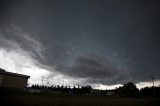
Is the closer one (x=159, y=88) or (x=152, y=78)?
(x=152, y=78)

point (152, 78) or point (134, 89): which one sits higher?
point (152, 78)

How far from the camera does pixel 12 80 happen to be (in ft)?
171

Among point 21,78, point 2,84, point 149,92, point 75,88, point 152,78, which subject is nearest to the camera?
point 2,84

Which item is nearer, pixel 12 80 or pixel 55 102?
pixel 55 102

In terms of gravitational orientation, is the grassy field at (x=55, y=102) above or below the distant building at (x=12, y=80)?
below

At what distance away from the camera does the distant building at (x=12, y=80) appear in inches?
1922

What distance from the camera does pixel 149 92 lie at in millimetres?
94062

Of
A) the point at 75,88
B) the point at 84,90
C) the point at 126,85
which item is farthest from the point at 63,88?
the point at 126,85

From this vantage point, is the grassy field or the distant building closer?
the grassy field

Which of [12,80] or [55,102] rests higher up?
[12,80]

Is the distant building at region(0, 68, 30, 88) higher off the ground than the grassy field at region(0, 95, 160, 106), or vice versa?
the distant building at region(0, 68, 30, 88)

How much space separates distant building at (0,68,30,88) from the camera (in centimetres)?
4881

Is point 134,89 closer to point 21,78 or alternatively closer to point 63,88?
point 63,88

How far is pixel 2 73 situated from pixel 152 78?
8079 cm
